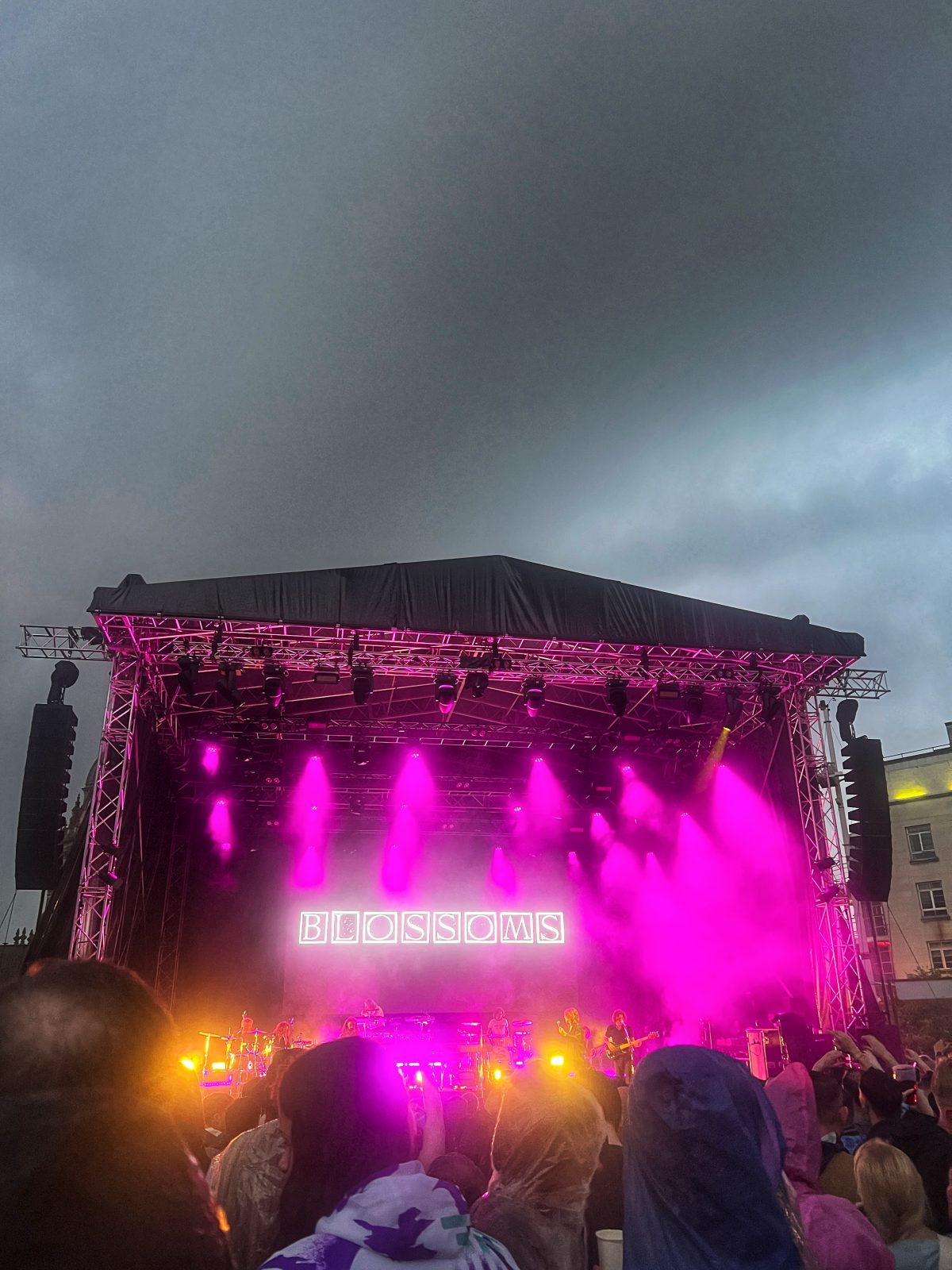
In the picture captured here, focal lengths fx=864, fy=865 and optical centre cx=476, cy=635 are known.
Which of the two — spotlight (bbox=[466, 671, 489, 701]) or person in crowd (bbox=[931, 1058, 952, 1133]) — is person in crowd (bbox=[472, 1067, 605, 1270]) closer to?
person in crowd (bbox=[931, 1058, 952, 1133])

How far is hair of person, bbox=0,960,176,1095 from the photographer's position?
81cm

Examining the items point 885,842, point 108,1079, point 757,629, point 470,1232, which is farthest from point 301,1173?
point 885,842

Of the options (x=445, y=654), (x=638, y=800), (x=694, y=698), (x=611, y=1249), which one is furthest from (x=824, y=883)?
(x=611, y=1249)

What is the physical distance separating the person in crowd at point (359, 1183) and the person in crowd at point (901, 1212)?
1456mm

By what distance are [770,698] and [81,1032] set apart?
10601 millimetres

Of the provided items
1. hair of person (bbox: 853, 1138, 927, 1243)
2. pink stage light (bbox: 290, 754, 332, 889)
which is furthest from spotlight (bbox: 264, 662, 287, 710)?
hair of person (bbox: 853, 1138, 927, 1243)

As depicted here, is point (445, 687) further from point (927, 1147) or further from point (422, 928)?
point (927, 1147)

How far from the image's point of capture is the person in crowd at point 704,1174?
4.94ft

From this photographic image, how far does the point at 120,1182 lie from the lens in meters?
0.76

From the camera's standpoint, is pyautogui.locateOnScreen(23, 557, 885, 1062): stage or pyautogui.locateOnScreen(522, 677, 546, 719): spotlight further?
pyautogui.locateOnScreen(522, 677, 546, 719): spotlight

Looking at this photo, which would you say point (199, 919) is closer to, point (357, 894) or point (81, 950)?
point (357, 894)

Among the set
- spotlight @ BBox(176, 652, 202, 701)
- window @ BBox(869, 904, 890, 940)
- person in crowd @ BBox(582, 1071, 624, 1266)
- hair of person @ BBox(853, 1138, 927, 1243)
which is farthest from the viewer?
window @ BBox(869, 904, 890, 940)

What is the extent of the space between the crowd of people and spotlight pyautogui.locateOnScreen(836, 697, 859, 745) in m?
7.90

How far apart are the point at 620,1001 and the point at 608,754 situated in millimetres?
4655
